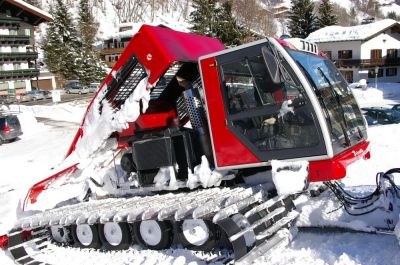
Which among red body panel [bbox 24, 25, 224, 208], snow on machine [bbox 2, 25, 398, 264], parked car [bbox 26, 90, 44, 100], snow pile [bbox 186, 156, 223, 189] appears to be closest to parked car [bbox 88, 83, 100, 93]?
parked car [bbox 26, 90, 44, 100]

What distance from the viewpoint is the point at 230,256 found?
5.46 meters

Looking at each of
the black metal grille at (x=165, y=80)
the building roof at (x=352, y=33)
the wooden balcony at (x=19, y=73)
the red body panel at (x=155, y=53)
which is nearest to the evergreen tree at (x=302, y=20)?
the building roof at (x=352, y=33)

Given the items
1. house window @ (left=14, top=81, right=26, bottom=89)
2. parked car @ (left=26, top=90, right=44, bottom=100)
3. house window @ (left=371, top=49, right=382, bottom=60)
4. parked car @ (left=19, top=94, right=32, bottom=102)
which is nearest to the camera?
parked car @ (left=19, top=94, right=32, bottom=102)

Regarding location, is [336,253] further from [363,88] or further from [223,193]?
[363,88]

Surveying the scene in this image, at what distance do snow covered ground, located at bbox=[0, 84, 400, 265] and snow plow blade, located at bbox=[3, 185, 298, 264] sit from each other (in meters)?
0.26

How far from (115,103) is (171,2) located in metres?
109

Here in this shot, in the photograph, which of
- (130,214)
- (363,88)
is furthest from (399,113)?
(363,88)

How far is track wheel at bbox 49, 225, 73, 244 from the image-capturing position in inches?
270

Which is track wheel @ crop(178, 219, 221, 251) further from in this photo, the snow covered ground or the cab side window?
the cab side window

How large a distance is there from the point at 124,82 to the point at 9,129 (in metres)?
15.7

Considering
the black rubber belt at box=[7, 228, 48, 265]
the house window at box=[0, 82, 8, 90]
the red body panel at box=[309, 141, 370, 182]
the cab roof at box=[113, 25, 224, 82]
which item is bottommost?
the black rubber belt at box=[7, 228, 48, 265]

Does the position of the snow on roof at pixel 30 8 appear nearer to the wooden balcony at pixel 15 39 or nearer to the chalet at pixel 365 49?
the wooden balcony at pixel 15 39

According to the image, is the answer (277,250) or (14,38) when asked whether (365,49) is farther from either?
(277,250)

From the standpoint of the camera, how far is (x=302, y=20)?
2160 inches
